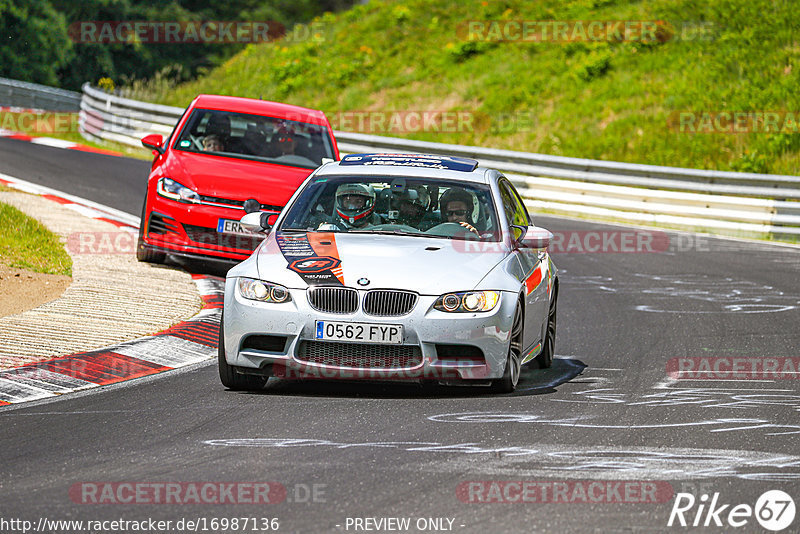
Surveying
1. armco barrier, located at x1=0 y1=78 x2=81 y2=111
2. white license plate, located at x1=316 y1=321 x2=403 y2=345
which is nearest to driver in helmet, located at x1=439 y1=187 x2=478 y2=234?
white license plate, located at x1=316 y1=321 x2=403 y2=345

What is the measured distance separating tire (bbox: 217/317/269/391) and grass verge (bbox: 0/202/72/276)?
472 cm

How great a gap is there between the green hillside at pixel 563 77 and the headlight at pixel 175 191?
50.7ft

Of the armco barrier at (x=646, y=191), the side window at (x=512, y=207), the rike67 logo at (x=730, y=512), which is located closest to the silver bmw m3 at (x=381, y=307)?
the side window at (x=512, y=207)

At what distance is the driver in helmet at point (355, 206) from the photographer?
8.83m

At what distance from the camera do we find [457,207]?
8.95 m

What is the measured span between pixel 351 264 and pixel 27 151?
18011 millimetres

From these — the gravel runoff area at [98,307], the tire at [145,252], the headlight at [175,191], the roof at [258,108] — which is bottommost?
the gravel runoff area at [98,307]

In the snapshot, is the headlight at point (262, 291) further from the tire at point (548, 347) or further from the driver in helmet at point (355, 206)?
the tire at point (548, 347)

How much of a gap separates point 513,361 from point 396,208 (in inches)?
59.9

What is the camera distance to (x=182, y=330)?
32.0ft

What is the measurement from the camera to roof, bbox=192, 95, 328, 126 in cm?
1446

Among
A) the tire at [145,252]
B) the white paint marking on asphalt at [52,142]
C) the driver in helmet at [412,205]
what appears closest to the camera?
the driver in helmet at [412,205]

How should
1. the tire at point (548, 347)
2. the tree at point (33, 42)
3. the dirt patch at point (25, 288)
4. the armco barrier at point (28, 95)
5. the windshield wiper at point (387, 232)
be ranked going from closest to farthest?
1. the windshield wiper at point (387, 232)
2. the tire at point (548, 347)
3. the dirt patch at point (25, 288)
4. the armco barrier at point (28, 95)
5. the tree at point (33, 42)

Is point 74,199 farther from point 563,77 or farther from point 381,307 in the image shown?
point 563,77
